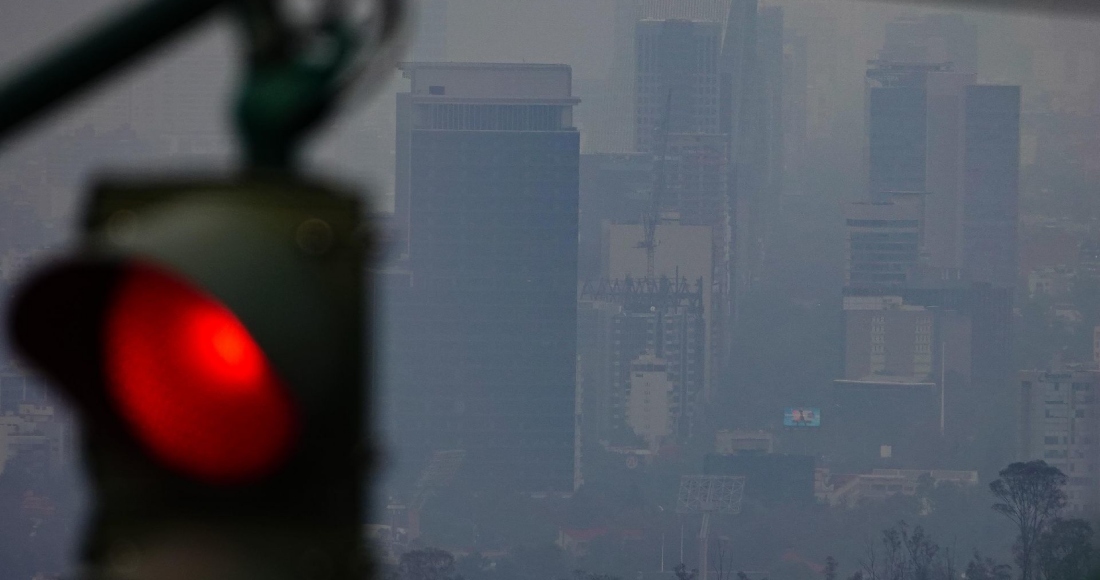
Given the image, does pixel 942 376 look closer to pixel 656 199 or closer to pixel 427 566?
pixel 656 199

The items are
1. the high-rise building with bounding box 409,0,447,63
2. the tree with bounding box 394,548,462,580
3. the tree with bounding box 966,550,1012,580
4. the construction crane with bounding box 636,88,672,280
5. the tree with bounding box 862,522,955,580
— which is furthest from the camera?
the high-rise building with bounding box 409,0,447,63

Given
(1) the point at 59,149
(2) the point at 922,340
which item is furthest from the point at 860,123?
(1) the point at 59,149

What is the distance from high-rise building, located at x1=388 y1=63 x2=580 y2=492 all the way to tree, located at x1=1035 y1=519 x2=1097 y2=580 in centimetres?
1461

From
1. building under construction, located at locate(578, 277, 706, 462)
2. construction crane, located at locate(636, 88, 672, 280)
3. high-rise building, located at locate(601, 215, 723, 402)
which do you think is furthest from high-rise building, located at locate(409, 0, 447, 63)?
building under construction, located at locate(578, 277, 706, 462)

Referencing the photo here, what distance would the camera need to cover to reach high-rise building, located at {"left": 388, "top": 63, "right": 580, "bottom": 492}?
45.6m

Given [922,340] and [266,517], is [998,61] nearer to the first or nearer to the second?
[922,340]

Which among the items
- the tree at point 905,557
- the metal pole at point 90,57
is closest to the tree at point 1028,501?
the tree at point 905,557

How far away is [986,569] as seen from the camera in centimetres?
3603

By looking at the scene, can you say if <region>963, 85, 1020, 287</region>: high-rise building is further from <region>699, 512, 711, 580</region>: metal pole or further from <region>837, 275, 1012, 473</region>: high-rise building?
<region>699, 512, 711, 580</region>: metal pole

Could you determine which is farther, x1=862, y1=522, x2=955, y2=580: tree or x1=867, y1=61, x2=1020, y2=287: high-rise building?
x1=867, y1=61, x2=1020, y2=287: high-rise building

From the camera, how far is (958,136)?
4766cm

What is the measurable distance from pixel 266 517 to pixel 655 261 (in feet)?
150

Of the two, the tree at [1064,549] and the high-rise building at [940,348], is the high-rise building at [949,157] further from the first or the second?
the tree at [1064,549]

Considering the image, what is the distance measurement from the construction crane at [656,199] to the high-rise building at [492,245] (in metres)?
2.13
